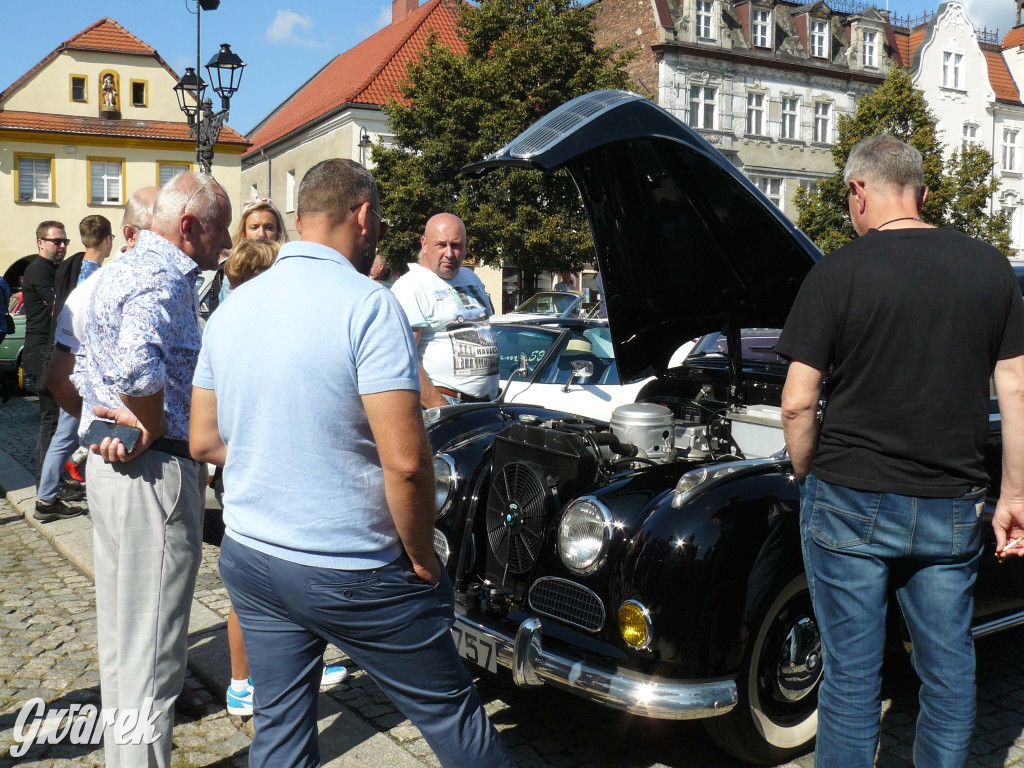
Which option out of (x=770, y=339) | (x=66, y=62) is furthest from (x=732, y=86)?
(x=770, y=339)

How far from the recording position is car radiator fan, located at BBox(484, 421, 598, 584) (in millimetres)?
3580

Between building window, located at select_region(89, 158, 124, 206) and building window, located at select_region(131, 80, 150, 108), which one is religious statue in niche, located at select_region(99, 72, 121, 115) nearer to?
building window, located at select_region(131, 80, 150, 108)

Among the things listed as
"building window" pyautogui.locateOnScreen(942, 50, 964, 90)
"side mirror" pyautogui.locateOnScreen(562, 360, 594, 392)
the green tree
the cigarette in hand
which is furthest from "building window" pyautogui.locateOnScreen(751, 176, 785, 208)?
the cigarette in hand

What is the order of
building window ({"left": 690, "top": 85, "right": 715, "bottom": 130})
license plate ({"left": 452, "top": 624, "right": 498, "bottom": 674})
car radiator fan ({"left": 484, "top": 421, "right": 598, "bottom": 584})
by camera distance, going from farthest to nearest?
building window ({"left": 690, "top": 85, "right": 715, "bottom": 130}) → car radiator fan ({"left": 484, "top": 421, "right": 598, "bottom": 584}) → license plate ({"left": 452, "top": 624, "right": 498, "bottom": 674})

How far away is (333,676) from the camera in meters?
4.05

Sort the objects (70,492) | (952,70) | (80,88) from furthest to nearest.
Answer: (952,70), (80,88), (70,492)

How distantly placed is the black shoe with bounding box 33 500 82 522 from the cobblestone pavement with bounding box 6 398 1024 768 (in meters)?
2.01

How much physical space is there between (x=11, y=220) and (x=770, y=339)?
104 ft

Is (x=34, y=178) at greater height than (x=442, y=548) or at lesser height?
greater

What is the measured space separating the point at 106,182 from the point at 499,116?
1606 centimetres

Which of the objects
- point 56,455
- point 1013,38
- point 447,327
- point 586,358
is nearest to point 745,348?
point 447,327

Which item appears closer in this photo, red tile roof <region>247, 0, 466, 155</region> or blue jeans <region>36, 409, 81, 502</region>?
blue jeans <region>36, 409, 81, 502</region>

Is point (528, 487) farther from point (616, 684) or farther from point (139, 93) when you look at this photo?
point (139, 93)

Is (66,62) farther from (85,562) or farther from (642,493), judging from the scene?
(642,493)
